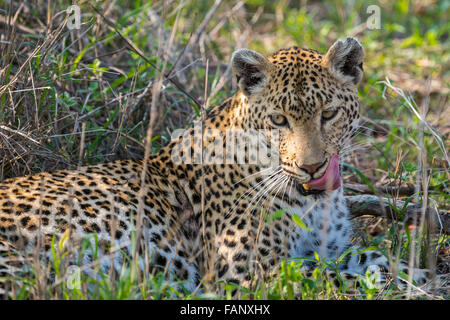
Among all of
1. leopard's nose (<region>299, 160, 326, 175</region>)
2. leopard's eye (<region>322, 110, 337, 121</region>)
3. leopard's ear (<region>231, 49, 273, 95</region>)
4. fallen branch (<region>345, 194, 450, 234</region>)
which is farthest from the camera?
fallen branch (<region>345, 194, 450, 234</region>)

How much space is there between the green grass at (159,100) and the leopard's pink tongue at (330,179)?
0.68 metres

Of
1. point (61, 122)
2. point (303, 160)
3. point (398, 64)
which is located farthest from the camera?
point (398, 64)

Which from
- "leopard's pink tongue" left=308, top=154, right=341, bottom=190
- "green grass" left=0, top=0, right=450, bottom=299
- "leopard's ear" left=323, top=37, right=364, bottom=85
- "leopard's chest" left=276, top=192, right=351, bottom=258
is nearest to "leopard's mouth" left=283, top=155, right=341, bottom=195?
"leopard's pink tongue" left=308, top=154, right=341, bottom=190

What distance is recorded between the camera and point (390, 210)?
6586 millimetres

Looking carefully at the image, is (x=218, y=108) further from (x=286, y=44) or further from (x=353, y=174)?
(x=286, y=44)

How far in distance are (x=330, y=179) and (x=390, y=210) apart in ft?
4.10

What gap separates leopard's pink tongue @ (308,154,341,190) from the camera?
5.63 meters

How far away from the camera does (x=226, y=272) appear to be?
5.87 m

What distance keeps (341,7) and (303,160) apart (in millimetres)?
8344

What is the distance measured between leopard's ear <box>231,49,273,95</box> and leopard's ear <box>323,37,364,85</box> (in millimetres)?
559

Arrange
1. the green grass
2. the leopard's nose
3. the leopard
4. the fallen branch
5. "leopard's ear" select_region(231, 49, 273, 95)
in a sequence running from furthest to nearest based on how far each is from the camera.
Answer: the fallen branch → "leopard's ear" select_region(231, 49, 273, 95) → the leopard → the leopard's nose → the green grass

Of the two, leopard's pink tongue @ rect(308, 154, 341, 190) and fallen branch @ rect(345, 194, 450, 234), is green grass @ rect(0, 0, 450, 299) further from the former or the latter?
leopard's pink tongue @ rect(308, 154, 341, 190)

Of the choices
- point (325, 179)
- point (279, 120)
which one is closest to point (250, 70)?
point (279, 120)
